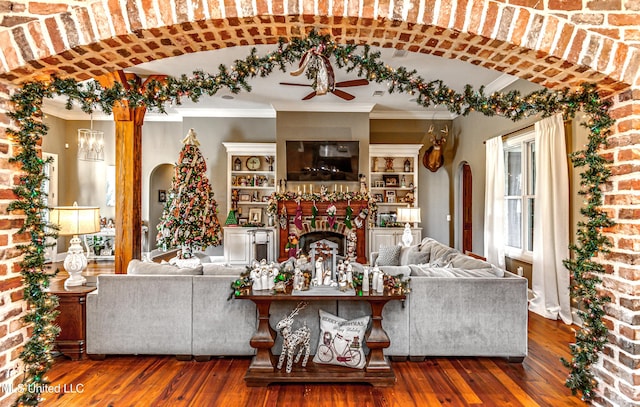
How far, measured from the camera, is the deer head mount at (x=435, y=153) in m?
7.41

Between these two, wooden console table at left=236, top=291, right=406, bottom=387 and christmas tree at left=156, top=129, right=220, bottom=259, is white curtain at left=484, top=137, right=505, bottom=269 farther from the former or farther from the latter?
christmas tree at left=156, top=129, right=220, bottom=259

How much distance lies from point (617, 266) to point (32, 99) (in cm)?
356

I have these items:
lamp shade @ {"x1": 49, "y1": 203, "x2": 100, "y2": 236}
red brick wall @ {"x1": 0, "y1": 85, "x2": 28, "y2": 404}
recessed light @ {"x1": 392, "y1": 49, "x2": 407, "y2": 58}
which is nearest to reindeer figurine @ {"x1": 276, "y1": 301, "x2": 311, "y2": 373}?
red brick wall @ {"x1": 0, "y1": 85, "x2": 28, "y2": 404}

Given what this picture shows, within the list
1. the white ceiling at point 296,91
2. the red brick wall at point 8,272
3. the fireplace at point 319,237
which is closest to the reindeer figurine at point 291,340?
the red brick wall at point 8,272

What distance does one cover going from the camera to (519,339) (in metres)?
3.08

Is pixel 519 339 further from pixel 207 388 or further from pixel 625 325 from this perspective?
pixel 207 388

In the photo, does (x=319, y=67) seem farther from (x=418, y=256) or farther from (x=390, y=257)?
(x=390, y=257)

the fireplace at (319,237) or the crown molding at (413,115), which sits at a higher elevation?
the crown molding at (413,115)

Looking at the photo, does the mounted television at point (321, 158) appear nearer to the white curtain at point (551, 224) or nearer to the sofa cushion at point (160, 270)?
the white curtain at point (551, 224)

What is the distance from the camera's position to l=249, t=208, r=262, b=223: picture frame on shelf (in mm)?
7573

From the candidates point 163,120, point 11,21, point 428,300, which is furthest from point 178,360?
point 163,120

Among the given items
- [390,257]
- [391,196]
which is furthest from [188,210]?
[391,196]

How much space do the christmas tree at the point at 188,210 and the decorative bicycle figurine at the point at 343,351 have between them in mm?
4210

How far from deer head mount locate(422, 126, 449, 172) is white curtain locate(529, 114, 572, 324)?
2869mm
